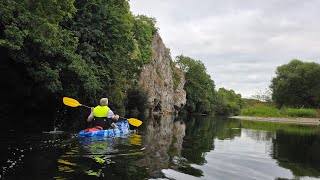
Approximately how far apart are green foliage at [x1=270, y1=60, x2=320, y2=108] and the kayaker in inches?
2816

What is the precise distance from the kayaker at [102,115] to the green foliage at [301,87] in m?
71.5

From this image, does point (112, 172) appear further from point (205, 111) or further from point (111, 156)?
point (205, 111)

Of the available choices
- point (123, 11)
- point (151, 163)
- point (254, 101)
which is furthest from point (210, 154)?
point (254, 101)

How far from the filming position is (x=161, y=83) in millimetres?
67500

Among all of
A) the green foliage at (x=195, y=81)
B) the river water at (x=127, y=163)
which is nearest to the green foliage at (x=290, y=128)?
the river water at (x=127, y=163)

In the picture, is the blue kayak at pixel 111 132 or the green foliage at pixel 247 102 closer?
the blue kayak at pixel 111 132

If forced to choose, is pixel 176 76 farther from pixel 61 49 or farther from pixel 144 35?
pixel 61 49

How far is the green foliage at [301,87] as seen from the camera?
257ft

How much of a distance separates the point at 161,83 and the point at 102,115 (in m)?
52.6

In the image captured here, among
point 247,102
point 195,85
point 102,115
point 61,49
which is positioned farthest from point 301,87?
point 247,102

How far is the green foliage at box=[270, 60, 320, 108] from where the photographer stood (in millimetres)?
78350

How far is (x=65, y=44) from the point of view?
60.6ft

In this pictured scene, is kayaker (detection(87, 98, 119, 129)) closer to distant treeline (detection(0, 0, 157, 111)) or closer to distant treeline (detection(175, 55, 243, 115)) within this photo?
distant treeline (detection(0, 0, 157, 111))

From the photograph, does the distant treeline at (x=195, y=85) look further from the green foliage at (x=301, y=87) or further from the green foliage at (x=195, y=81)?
the green foliage at (x=301, y=87)
